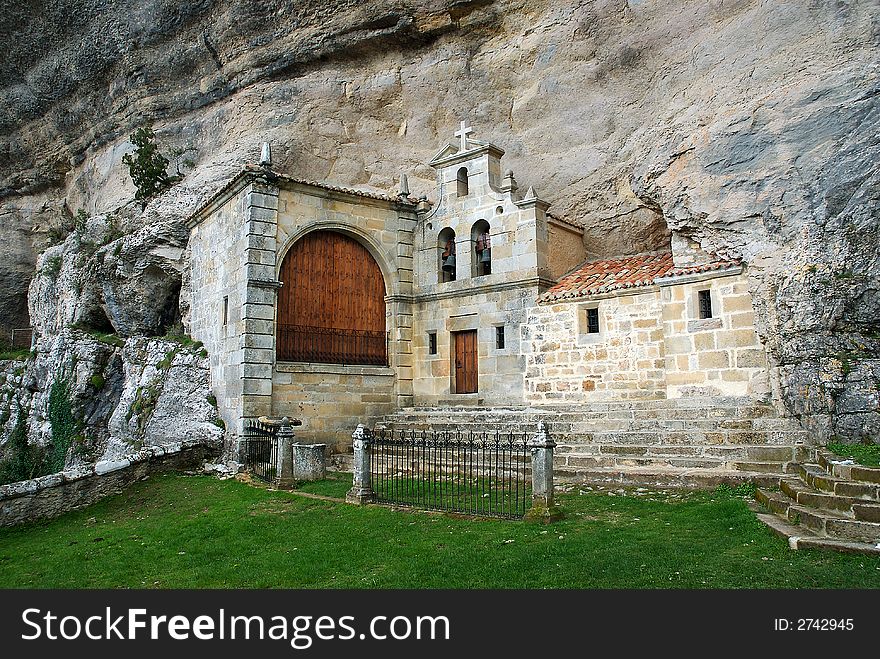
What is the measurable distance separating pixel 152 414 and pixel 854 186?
1616cm

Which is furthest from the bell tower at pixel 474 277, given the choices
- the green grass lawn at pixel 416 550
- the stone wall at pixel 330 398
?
the green grass lawn at pixel 416 550

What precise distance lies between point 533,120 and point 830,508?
1647 centimetres

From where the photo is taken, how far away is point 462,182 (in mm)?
18531

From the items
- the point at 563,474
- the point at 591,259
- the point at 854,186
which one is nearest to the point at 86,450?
the point at 563,474

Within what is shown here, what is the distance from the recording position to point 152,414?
55.7 ft

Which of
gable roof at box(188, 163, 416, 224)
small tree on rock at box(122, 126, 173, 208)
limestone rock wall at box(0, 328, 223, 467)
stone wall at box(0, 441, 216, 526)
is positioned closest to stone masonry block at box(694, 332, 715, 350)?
gable roof at box(188, 163, 416, 224)

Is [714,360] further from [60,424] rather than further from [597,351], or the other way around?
[60,424]

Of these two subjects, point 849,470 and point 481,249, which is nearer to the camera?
point 849,470

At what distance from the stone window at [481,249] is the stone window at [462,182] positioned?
107 centimetres

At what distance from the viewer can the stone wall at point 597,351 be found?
47.4ft

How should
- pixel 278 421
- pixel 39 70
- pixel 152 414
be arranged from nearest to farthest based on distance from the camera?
pixel 278 421
pixel 152 414
pixel 39 70

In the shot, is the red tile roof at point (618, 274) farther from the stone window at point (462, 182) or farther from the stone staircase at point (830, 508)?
the stone staircase at point (830, 508)

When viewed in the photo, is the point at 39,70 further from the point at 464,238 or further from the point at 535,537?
the point at 535,537

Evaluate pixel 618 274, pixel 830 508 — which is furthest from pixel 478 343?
pixel 830 508
